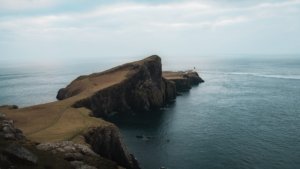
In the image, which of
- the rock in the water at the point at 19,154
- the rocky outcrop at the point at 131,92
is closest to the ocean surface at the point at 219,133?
the rocky outcrop at the point at 131,92

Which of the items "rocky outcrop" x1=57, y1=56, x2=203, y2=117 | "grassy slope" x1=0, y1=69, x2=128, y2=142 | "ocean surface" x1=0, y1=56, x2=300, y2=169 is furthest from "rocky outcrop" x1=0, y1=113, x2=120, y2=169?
"rocky outcrop" x1=57, y1=56, x2=203, y2=117

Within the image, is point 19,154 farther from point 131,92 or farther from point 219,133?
point 131,92

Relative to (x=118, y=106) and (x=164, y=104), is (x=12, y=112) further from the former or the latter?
(x=164, y=104)

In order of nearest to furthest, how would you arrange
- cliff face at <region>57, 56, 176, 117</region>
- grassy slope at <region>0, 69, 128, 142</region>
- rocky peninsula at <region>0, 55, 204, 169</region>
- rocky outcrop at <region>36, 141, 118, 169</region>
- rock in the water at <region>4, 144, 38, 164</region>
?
rock in the water at <region>4, 144, 38, 164</region> < rocky outcrop at <region>36, 141, 118, 169</region> < rocky peninsula at <region>0, 55, 204, 169</region> < grassy slope at <region>0, 69, 128, 142</region> < cliff face at <region>57, 56, 176, 117</region>

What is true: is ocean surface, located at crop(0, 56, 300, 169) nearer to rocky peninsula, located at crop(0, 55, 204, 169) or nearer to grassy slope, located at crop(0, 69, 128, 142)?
rocky peninsula, located at crop(0, 55, 204, 169)

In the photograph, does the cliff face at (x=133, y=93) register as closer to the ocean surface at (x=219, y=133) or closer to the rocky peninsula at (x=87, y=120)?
the rocky peninsula at (x=87, y=120)

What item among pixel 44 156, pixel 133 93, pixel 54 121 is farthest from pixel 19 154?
pixel 133 93

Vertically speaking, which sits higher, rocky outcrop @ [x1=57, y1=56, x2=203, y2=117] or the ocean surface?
rocky outcrop @ [x1=57, y1=56, x2=203, y2=117]
